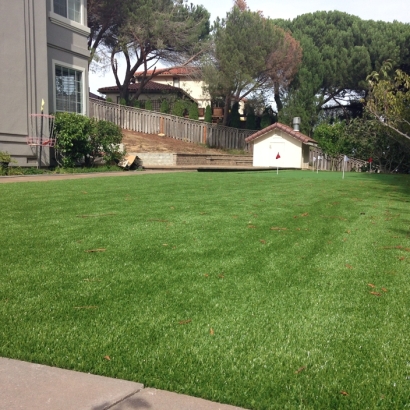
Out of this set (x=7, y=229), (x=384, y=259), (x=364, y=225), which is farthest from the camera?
(x=364, y=225)

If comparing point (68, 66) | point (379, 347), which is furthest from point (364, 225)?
point (68, 66)

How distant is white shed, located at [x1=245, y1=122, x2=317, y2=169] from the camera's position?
94.1 feet

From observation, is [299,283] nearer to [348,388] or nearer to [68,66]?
[348,388]

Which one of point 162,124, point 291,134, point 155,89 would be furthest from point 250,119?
point 162,124

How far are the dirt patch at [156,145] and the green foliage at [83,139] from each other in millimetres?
6453

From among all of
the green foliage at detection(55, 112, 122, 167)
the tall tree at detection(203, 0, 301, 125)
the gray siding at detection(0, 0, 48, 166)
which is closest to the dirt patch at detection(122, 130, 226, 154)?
the tall tree at detection(203, 0, 301, 125)

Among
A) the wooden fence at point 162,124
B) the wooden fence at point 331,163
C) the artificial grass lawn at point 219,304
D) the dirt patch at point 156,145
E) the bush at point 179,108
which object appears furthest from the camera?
the bush at point 179,108

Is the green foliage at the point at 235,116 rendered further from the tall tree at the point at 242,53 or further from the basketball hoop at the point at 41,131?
the basketball hoop at the point at 41,131

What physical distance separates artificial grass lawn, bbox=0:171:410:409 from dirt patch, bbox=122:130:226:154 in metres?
19.3

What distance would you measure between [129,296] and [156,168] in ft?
57.0

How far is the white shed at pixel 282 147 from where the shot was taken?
28.7 metres

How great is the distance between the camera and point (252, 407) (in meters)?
2.13

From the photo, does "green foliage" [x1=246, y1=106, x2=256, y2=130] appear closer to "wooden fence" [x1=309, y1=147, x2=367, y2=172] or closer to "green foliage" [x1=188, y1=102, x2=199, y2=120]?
"green foliage" [x1=188, y1=102, x2=199, y2=120]

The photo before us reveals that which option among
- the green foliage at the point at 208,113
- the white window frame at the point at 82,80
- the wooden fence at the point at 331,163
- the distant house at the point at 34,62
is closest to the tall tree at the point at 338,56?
the wooden fence at the point at 331,163
